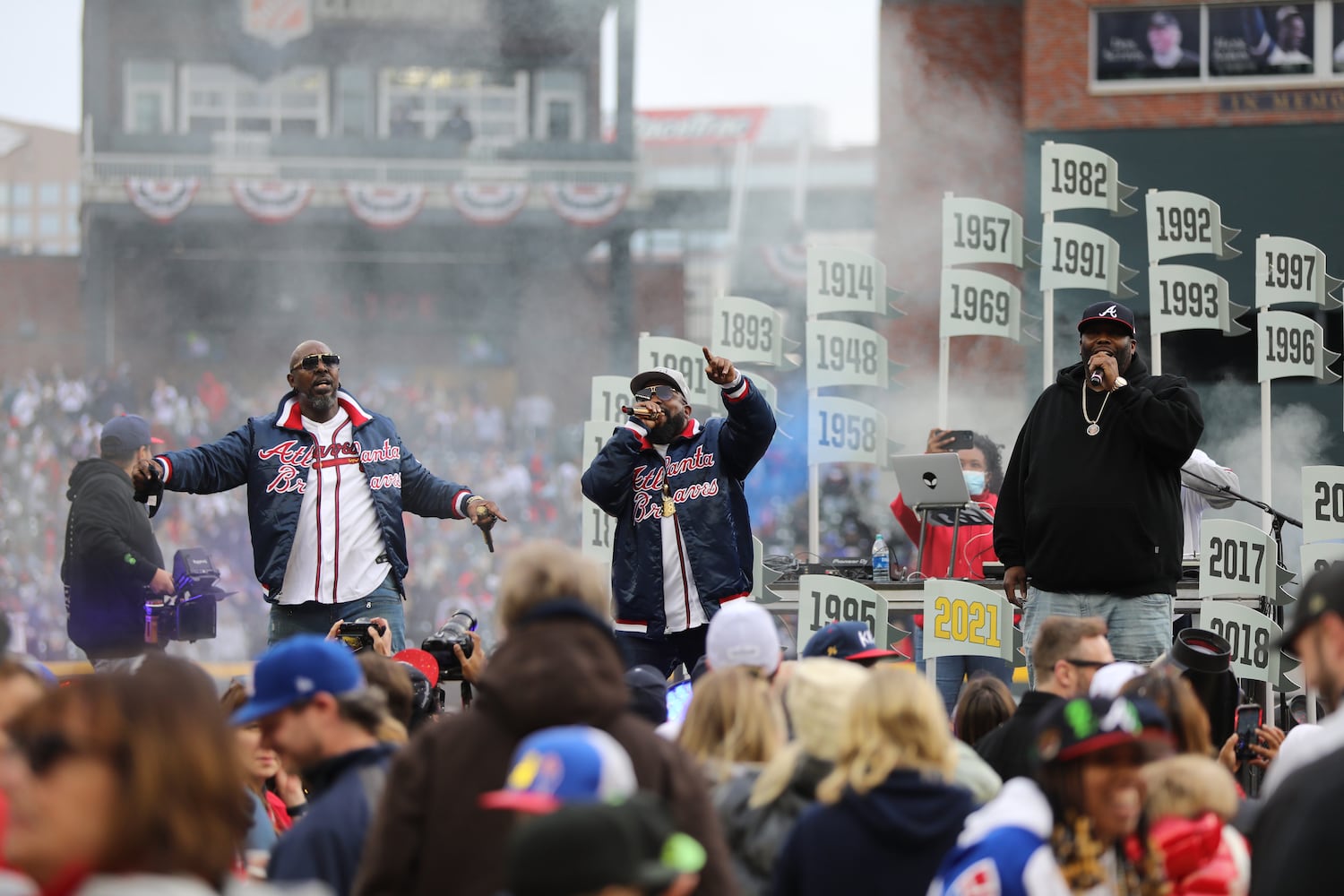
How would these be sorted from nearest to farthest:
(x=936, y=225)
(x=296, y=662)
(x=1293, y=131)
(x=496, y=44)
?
(x=296, y=662), (x=1293, y=131), (x=936, y=225), (x=496, y=44)

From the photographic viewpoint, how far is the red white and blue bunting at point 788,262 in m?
32.7

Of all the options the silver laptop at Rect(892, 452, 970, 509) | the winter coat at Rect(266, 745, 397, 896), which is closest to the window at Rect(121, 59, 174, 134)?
the silver laptop at Rect(892, 452, 970, 509)

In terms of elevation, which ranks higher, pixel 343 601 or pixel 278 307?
pixel 278 307

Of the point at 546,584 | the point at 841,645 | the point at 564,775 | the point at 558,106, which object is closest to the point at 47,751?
the point at 564,775

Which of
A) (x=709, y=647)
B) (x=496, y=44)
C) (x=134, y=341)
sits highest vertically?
(x=496, y=44)

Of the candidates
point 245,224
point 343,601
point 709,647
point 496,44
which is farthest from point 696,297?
point 709,647

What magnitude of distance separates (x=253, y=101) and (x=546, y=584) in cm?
3222

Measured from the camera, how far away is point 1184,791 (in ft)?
11.3

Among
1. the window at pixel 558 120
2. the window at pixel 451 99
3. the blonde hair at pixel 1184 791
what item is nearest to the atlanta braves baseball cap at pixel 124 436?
the blonde hair at pixel 1184 791

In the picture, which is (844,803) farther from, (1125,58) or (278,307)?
(278,307)

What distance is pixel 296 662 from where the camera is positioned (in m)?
3.43

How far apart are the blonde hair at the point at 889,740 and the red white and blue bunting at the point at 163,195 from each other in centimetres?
2836

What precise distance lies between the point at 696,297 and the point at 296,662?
31.4m

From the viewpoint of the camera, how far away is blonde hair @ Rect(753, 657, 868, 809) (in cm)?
347
